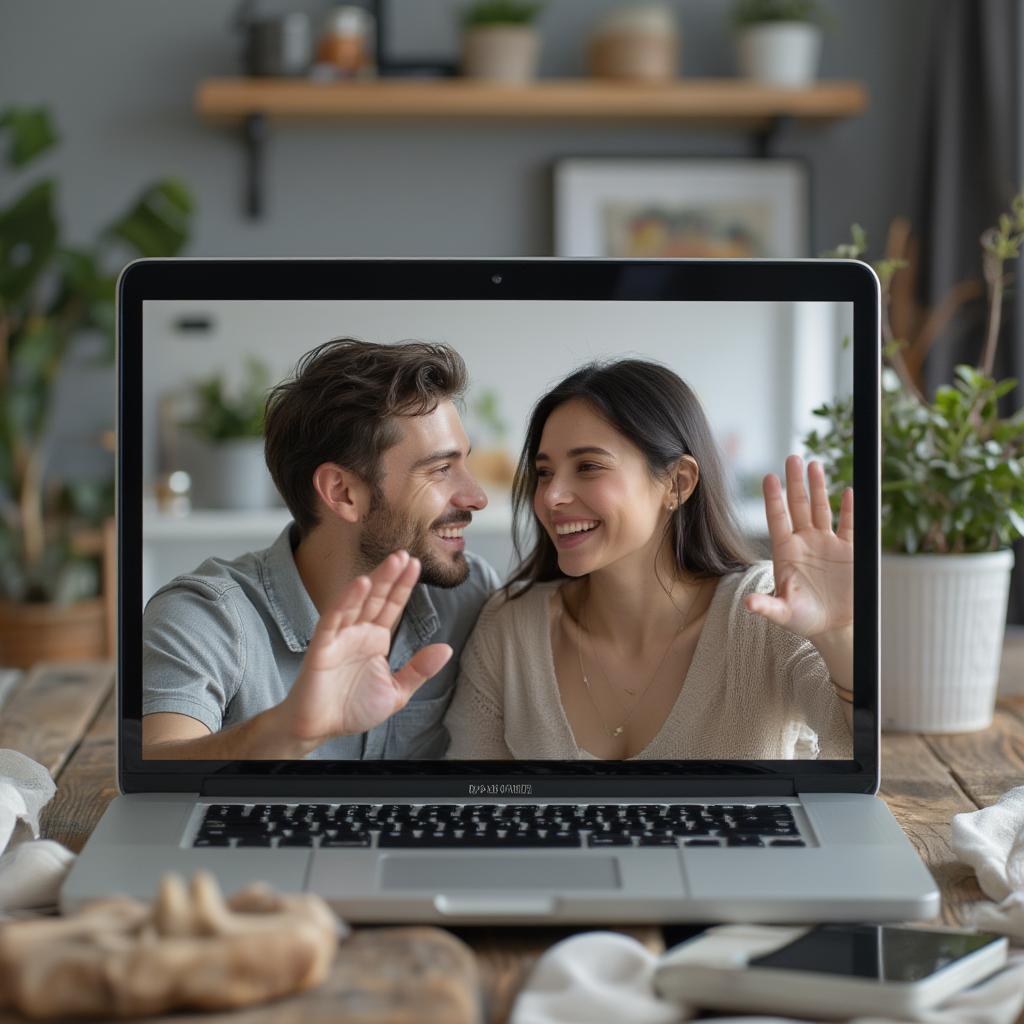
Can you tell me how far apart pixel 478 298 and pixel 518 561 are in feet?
0.63

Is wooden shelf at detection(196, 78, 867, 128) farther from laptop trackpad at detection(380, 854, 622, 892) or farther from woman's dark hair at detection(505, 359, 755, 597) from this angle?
laptop trackpad at detection(380, 854, 622, 892)

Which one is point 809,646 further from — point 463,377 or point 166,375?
point 166,375

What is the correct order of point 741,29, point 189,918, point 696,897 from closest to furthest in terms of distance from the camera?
point 189,918 < point 696,897 < point 741,29

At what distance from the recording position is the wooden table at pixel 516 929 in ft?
2.53

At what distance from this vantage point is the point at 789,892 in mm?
775

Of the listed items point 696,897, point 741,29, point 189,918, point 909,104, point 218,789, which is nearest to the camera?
point 189,918

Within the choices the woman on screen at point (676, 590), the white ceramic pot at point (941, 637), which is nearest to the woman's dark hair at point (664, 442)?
the woman on screen at point (676, 590)

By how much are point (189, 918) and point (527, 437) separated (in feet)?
1.43

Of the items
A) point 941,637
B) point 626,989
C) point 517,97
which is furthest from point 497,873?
point 517,97

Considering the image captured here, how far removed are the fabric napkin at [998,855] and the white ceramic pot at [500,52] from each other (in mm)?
2510

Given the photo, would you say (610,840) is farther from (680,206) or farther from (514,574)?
(680,206)

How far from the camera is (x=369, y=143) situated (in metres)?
3.38

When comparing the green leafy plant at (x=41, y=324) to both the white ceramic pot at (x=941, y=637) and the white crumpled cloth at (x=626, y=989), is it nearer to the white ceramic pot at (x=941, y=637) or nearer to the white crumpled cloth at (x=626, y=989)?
the white ceramic pot at (x=941, y=637)

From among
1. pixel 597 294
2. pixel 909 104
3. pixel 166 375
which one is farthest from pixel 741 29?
pixel 597 294
